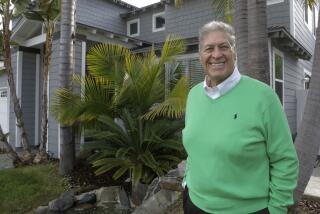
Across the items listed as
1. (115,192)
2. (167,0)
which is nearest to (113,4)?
(167,0)

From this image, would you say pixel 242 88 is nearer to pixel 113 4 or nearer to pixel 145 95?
pixel 145 95

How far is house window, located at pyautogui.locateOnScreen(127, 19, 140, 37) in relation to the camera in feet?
51.4

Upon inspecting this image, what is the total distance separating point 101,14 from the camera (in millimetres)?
15023

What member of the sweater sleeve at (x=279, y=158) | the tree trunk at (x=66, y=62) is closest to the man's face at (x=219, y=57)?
the sweater sleeve at (x=279, y=158)

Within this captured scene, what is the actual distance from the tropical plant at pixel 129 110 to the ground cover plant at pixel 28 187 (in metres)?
0.98

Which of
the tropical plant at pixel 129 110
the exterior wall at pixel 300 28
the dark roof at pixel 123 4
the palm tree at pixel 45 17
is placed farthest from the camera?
the dark roof at pixel 123 4

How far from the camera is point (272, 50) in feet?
29.6

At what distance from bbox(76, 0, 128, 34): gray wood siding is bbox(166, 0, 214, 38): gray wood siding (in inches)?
144

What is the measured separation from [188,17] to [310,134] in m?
9.52

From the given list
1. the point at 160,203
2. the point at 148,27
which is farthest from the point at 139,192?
the point at 148,27

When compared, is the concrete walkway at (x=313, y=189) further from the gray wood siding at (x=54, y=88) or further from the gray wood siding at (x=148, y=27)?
the gray wood siding at (x=148, y=27)

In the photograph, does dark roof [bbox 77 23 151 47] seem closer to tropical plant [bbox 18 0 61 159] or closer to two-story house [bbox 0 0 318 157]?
two-story house [bbox 0 0 318 157]

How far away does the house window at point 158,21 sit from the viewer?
1481 cm

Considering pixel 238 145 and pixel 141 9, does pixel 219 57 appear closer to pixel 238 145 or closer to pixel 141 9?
pixel 238 145
